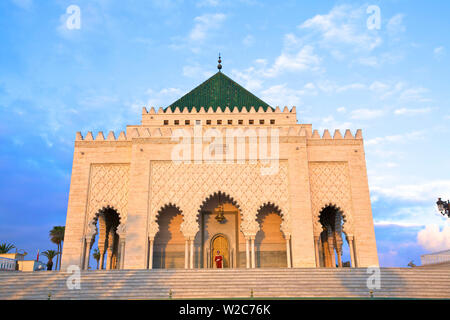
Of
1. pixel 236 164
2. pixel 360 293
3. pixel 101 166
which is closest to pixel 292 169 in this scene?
pixel 236 164

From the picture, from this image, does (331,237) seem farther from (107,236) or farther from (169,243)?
(107,236)

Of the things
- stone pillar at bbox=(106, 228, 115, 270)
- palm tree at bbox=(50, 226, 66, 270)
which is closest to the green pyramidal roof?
stone pillar at bbox=(106, 228, 115, 270)

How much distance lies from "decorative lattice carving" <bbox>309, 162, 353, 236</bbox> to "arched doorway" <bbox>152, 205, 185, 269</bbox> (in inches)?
213

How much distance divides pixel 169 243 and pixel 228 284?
6.00 m

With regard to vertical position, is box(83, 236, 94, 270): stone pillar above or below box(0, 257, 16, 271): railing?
above

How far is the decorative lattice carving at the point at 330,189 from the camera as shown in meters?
13.8

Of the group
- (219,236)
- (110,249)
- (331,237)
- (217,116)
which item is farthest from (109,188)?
(331,237)

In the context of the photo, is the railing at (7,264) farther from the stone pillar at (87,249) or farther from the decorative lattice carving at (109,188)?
the decorative lattice carving at (109,188)

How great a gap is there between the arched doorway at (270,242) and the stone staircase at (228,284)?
14.7 ft

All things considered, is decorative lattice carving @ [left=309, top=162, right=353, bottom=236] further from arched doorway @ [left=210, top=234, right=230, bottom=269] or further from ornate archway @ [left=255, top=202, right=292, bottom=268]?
arched doorway @ [left=210, top=234, right=230, bottom=269]

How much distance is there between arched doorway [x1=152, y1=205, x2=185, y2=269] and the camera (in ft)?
48.5

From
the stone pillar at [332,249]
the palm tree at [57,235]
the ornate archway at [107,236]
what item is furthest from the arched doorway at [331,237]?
the palm tree at [57,235]

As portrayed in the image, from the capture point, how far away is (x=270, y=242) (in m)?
14.9
